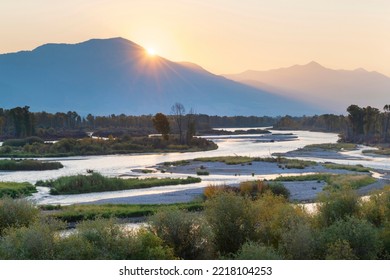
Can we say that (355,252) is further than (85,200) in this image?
No

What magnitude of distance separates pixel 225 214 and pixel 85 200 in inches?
886

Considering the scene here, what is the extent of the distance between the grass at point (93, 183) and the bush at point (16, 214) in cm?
2201

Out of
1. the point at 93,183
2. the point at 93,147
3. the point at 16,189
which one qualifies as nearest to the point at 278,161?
the point at 93,183

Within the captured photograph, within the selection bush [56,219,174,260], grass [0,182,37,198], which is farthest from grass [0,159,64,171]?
bush [56,219,174,260]

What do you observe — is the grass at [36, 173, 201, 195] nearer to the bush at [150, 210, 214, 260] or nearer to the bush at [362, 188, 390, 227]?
the bush at [150, 210, 214, 260]

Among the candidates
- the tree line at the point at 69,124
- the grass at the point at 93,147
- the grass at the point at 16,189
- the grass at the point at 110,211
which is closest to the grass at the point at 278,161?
the grass at the point at 93,147

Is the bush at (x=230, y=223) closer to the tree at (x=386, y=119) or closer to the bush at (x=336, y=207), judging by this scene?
the bush at (x=336, y=207)

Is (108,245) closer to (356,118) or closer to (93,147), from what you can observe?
(93,147)

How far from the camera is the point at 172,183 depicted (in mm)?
49844

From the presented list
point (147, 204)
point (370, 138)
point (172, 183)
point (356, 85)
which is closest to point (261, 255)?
point (147, 204)

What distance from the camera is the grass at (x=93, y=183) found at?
146 feet

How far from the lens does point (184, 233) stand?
1839 centimetres

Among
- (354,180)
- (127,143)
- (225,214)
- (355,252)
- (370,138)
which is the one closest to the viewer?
(355,252)
